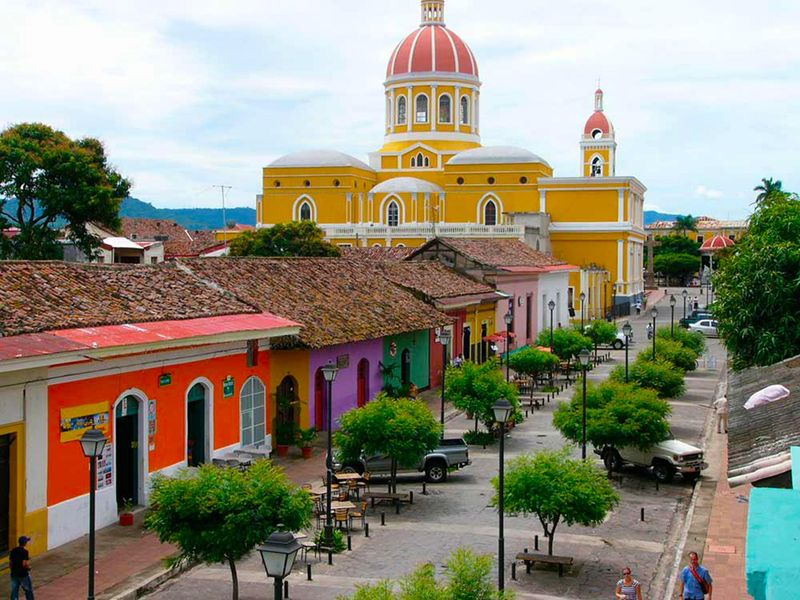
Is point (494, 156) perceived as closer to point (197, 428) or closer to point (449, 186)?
point (449, 186)

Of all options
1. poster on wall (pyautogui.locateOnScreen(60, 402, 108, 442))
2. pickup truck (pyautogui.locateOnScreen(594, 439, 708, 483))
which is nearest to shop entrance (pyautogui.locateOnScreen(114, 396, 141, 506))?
poster on wall (pyautogui.locateOnScreen(60, 402, 108, 442))

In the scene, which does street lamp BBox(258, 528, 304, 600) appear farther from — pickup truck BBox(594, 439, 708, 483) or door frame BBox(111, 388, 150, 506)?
pickup truck BBox(594, 439, 708, 483)

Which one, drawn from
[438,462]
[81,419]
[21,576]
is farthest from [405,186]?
[21,576]

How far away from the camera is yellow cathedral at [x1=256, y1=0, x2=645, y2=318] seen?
65.9m

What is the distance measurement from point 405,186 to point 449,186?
3.62m

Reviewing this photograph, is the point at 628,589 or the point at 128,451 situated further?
the point at 128,451

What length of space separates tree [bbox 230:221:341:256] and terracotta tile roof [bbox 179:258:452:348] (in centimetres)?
2226

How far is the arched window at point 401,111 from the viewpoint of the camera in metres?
72.6

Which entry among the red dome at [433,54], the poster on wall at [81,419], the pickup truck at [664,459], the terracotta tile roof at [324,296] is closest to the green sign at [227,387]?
the terracotta tile roof at [324,296]

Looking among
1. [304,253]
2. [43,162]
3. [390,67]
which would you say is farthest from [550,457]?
[390,67]

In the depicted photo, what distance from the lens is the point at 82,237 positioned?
3997cm

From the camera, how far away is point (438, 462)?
19688 millimetres

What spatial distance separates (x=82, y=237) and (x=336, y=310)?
18.4 m

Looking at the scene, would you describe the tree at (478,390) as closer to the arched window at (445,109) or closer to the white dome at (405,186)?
the white dome at (405,186)
